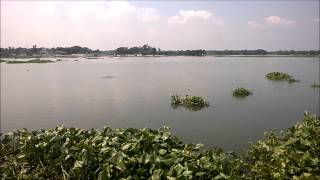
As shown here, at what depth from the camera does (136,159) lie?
6.10 m

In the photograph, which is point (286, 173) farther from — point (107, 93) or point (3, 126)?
point (107, 93)

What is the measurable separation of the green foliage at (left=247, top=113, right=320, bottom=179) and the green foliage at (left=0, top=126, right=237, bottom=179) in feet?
2.93

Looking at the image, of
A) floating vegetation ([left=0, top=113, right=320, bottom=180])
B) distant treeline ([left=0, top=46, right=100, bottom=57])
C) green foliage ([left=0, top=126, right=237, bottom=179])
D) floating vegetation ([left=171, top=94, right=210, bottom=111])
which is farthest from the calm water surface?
distant treeline ([left=0, top=46, right=100, bottom=57])

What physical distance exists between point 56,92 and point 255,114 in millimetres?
14852

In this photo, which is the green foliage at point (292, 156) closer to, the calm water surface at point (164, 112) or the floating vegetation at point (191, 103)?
the calm water surface at point (164, 112)

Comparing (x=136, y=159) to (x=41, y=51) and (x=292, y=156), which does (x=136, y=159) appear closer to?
(x=292, y=156)

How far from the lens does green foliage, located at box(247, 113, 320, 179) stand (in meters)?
6.50

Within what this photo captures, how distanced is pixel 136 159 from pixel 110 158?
0.45 meters

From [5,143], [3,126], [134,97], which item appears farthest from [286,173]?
[134,97]

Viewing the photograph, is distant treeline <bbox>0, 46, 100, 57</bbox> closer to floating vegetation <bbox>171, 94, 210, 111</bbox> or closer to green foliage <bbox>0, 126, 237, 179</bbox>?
floating vegetation <bbox>171, 94, 210, 111</bbox>

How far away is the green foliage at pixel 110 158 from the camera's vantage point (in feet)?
19.4

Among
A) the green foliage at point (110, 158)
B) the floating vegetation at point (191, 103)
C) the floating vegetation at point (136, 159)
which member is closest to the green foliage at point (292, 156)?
the floating vegetation at point (136, 159)

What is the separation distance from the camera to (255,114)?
53.5ft

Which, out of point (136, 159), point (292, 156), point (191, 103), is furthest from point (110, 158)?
point (191, 103)
